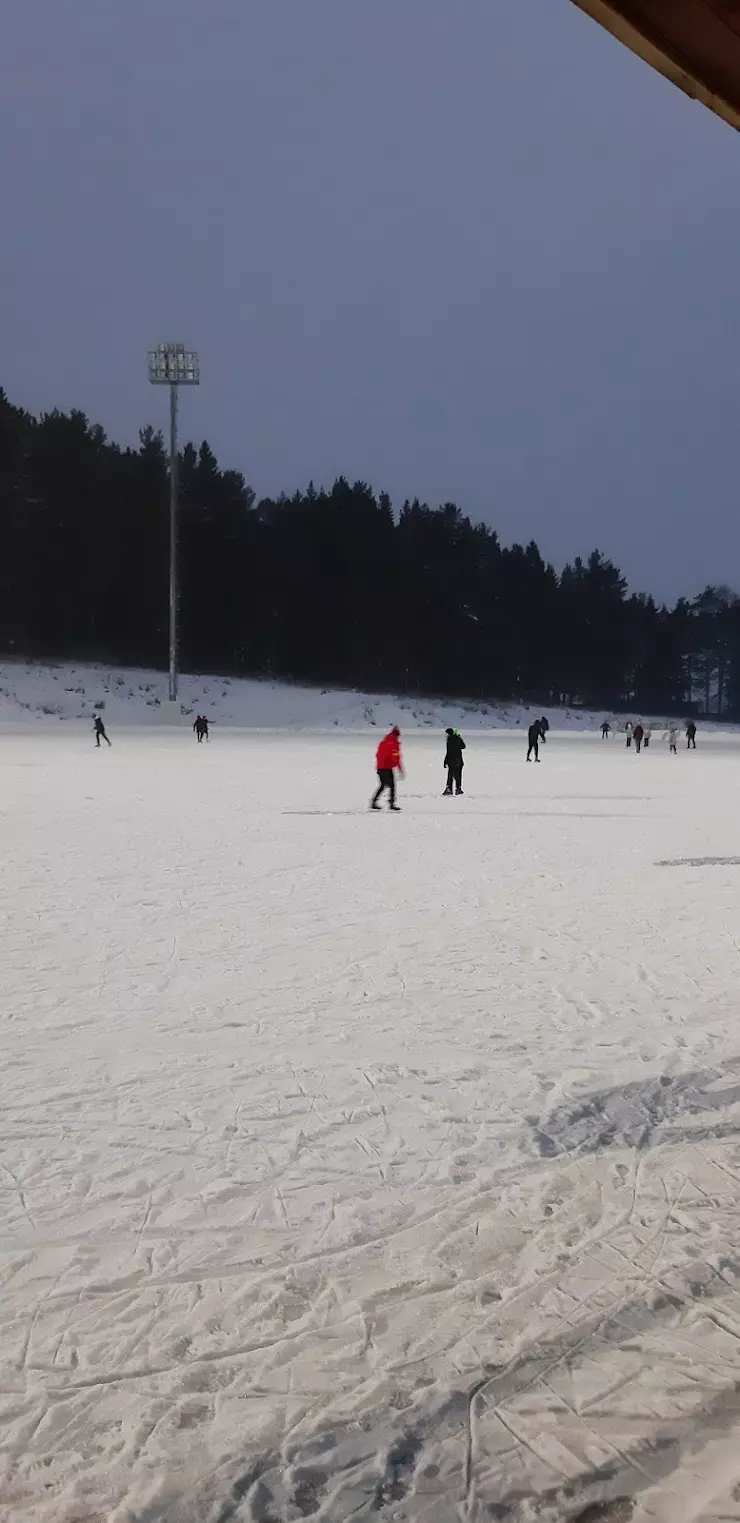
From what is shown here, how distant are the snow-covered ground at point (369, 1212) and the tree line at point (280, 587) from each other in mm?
54469

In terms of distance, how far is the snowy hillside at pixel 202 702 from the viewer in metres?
48.3

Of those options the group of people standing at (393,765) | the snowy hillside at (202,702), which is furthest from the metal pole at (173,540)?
the group of people standing at (393,765)

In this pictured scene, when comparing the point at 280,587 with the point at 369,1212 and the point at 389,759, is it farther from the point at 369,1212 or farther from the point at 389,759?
the point at 369,1212

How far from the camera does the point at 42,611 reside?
5869cm

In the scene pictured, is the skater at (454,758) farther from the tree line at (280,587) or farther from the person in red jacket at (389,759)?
the tree line at (280,587)

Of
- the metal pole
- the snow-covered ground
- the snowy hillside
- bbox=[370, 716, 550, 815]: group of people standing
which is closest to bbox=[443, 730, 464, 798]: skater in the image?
bbox=[370, 716, 550, 815]: group of people standing

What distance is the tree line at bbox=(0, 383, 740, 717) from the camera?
195ft

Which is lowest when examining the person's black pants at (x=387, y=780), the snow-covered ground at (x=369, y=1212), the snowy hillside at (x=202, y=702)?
the snow-covered ground at (x=369, y=1212)

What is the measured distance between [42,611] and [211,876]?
5228cm

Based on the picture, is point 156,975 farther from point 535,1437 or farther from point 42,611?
point 42,611

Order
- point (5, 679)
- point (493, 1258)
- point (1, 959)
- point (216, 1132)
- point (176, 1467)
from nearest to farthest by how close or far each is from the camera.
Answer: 1. point (176, 1467)
2. point (493, 1258)
3. point (216, 1132)
4. point (1, 959)
5. point (5, 679)

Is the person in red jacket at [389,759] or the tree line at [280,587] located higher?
the tree line at [280,587]

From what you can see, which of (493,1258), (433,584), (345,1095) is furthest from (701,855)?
(433,584)

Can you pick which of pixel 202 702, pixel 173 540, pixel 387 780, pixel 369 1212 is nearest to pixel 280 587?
pixel 202 702
